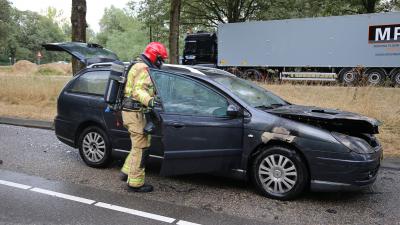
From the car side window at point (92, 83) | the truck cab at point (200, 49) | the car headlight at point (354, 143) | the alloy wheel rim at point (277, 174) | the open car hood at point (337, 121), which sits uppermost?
the truck cab at point (200, 49)

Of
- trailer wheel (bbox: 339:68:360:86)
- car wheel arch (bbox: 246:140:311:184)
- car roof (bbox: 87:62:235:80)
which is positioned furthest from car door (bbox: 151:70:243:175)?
trailer wheel (bbox: 339:68:360:86)

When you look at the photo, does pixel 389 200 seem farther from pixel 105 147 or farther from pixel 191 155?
pixel 105 147

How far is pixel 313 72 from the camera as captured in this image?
22.2 m

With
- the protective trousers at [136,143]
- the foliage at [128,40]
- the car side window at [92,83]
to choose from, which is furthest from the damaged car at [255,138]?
the foliage at [128,40]

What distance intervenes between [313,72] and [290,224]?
61.1 feet

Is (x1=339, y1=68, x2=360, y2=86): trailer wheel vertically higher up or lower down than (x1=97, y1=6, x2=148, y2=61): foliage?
lower down

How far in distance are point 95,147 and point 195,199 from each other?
2.08 meters

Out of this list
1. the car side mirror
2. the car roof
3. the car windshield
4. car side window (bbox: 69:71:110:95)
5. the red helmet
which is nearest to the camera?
the car side mirror

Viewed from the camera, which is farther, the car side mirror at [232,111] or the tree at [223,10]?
the tree at [223,10]

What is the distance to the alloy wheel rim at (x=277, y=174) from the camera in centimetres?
502

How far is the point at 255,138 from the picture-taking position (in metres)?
5.18

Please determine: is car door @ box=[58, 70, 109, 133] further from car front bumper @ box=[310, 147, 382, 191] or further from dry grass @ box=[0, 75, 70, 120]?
dry grass @ box=[0, 75, 70, 120]

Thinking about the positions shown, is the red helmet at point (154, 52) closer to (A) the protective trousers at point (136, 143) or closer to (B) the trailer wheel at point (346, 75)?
(A) the protective trousers at point (136, 143)

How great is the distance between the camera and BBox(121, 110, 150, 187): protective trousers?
525cm
